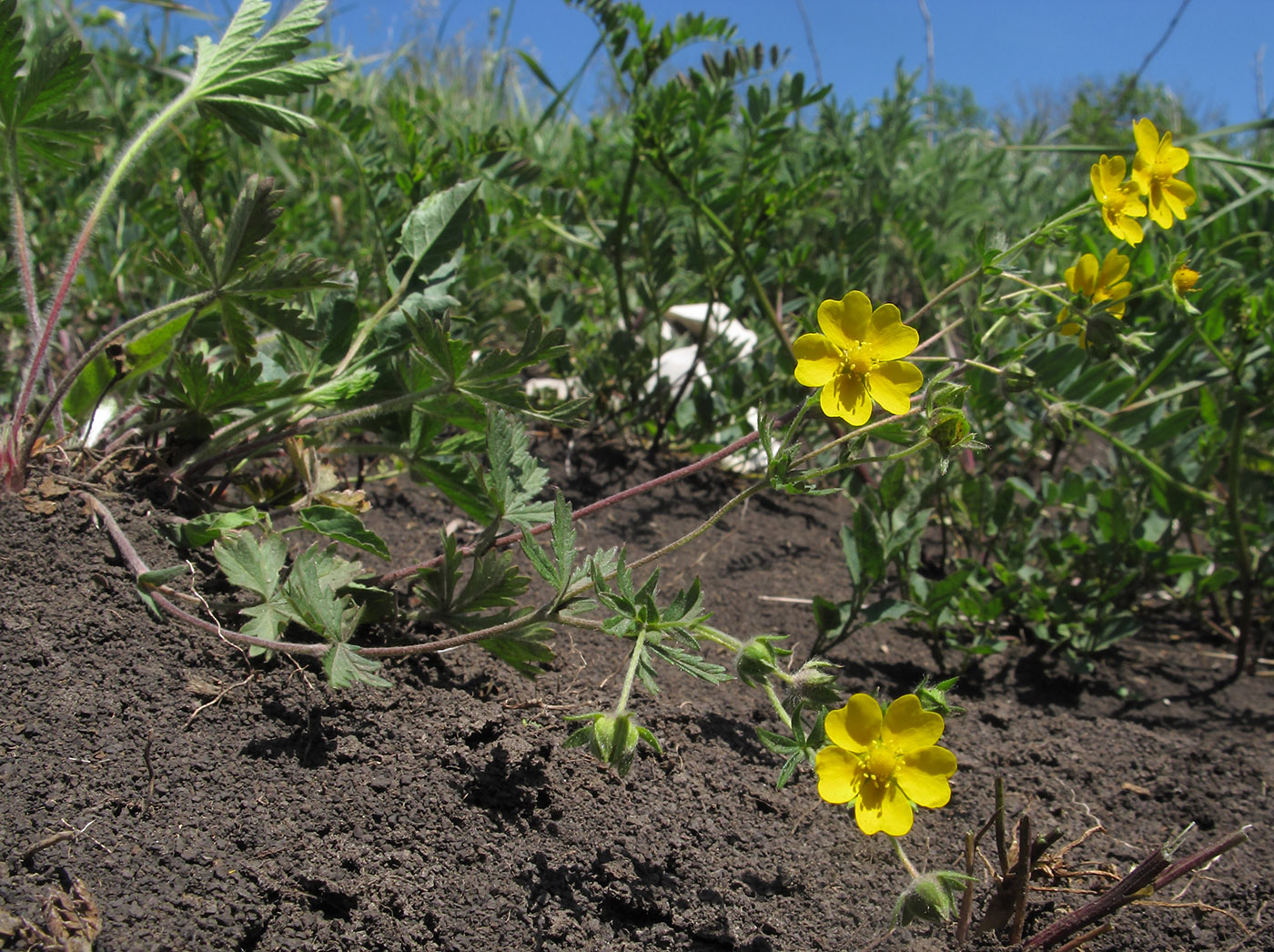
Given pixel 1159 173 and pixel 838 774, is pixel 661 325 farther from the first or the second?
pixel 838 774

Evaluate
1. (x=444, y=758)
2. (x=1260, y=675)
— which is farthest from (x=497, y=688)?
(x=1260, y=675)

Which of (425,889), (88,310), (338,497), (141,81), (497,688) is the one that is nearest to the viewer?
(425,889)

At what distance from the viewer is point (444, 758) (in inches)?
51.6

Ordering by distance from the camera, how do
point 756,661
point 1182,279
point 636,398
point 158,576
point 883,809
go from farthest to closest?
point 636,398, point 1182,279, point 158,576, point 756,661, point 883,809

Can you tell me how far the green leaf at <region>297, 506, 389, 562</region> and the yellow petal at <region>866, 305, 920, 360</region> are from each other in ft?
2.60

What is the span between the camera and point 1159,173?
4.91 ft

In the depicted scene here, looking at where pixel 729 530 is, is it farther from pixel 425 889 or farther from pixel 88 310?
pixel 88 310

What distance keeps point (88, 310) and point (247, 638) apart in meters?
1.82

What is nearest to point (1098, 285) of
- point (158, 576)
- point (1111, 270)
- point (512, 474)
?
point (1111, 270)

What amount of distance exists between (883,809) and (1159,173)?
113cm

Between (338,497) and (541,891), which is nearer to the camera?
(541,891)

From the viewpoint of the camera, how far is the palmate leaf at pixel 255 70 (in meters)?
1.68

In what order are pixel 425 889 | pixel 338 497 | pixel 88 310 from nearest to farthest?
pixel 425 889 → pixel 338 497 → pixel 88 310

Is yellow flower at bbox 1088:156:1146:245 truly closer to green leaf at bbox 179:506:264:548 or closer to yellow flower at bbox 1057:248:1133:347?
yellow flower at bbox 1057:248:1133:347
